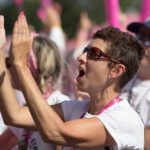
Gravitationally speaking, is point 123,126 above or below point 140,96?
above

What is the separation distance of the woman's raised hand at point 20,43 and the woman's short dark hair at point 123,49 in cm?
60

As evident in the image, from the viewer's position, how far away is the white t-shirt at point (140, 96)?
333 cm

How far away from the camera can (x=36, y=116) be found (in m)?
1.97

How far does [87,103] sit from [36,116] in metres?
0.64

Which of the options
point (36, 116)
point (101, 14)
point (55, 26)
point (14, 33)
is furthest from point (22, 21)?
point (101, 14)

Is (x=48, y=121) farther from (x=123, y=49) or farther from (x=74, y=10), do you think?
(x=74, y=10)

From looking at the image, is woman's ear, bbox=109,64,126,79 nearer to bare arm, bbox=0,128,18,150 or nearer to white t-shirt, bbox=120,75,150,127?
white t-shirt, bbox=120,75,150,127

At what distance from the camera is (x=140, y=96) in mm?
3508

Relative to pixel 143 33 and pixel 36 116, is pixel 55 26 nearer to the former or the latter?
pixel 143 33

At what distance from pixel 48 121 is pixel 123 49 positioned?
742mm

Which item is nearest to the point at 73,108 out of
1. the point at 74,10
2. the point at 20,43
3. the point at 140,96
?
the point at 20,43

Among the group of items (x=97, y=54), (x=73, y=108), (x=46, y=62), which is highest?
(x=97, y=54)

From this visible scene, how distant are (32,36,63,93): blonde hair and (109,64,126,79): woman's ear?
0.87m

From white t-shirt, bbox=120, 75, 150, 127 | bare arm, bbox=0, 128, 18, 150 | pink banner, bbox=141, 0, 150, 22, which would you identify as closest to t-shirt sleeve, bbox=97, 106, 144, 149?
white t-shirt, bbox=120, 75, 150, 127
